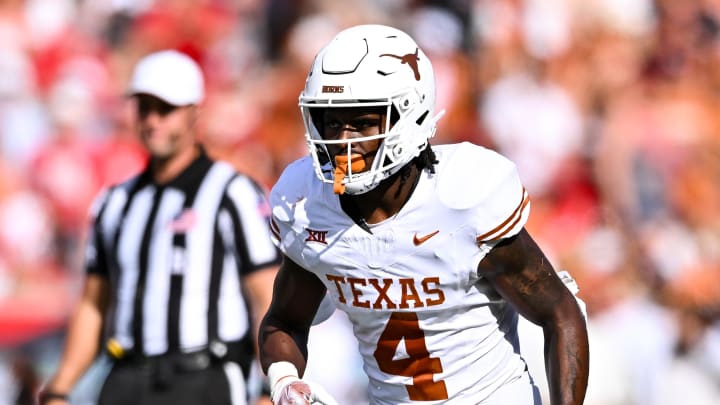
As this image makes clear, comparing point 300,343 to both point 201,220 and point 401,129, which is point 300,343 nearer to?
point 401,129

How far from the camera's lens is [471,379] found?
330 cm

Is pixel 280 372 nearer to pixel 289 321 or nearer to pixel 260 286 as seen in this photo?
pixel 289 321

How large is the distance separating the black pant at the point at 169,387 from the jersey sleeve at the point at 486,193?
5.81 feet

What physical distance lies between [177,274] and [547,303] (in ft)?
6.31

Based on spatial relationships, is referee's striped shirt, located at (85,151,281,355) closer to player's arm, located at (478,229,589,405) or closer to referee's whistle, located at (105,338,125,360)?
referee's whistle, located at (105,338,125,360)

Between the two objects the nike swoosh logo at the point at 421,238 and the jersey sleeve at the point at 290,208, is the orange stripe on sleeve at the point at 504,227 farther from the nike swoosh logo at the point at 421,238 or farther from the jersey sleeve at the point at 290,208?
the jersey sleeve at the point at 290,208

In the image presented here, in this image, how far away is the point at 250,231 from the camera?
4.72 metres

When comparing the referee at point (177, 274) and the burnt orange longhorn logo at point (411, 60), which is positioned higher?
the burnt orange longhorn logo at point (411, 60)

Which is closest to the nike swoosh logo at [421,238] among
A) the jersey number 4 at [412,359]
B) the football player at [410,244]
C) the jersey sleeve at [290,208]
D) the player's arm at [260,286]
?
the football player at [410,244]

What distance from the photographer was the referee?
4695mm

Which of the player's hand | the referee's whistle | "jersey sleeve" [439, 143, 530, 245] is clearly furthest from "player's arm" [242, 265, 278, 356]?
"jersey sleeve" [439, 143, 530, 245]

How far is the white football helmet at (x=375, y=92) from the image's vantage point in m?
3.10

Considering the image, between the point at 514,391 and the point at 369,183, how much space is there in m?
0.68

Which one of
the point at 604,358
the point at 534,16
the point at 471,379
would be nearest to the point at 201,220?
the point at 471,379
